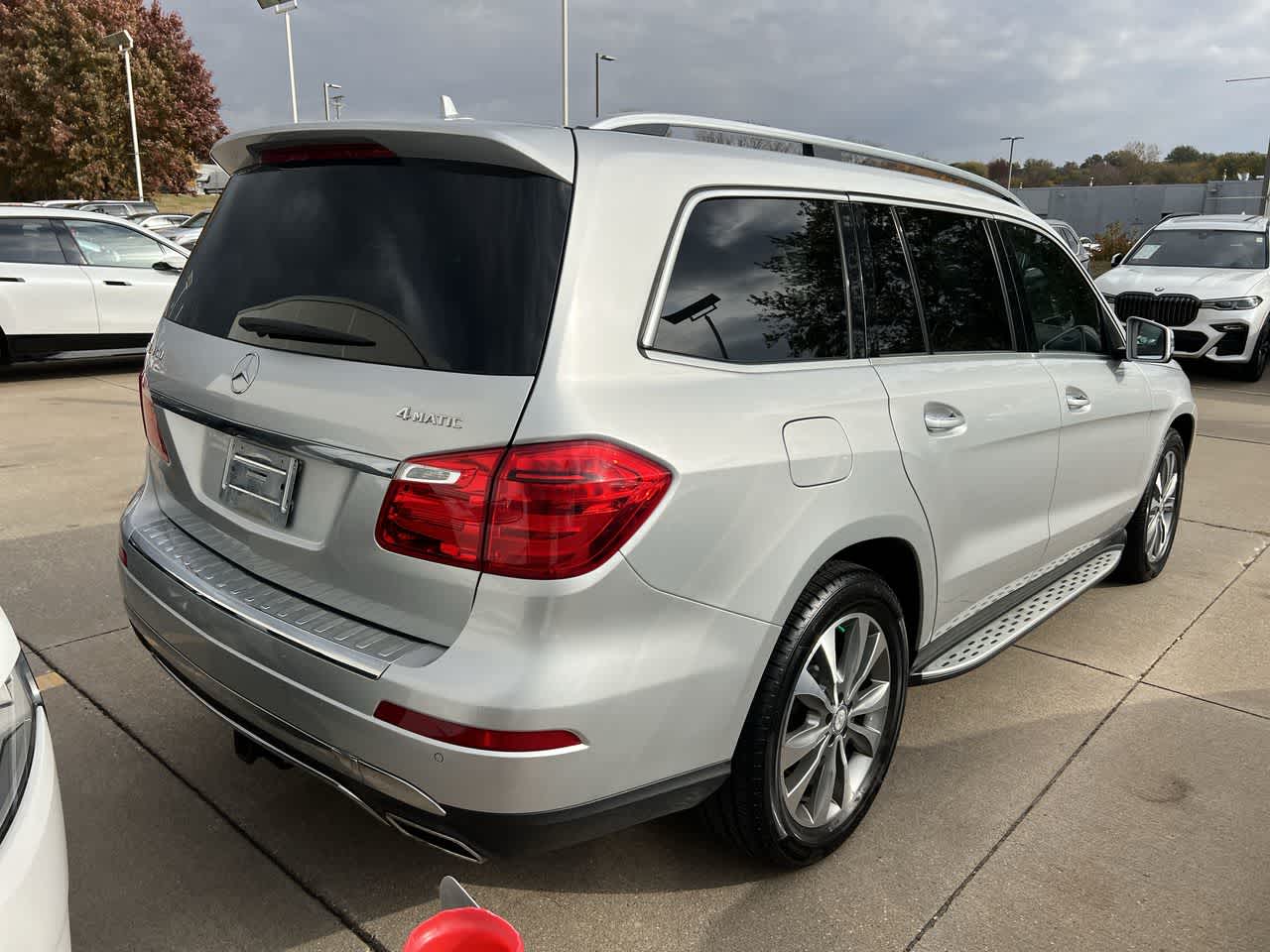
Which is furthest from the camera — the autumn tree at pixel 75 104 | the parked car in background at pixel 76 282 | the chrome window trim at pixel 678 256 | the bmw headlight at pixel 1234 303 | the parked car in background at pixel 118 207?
the autumn tree at pixel 75 104

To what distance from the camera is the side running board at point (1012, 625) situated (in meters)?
3.07

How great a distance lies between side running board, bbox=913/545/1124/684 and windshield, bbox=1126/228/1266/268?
975 centimetres

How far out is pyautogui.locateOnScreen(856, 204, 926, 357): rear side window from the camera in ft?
9.09

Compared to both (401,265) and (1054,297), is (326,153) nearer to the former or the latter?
(401,265)

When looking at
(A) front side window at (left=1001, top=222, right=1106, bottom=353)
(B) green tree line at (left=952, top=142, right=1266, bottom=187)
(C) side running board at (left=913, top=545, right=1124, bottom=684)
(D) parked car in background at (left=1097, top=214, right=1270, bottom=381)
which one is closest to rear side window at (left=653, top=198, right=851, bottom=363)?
(C) side running board at (left=913, top=545, right=1124, bottom=684)

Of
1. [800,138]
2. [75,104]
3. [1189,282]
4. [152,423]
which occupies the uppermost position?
[75,104]

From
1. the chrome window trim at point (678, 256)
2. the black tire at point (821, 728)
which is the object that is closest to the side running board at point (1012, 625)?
the black tire at point (821, 728)

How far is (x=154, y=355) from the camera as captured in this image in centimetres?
277

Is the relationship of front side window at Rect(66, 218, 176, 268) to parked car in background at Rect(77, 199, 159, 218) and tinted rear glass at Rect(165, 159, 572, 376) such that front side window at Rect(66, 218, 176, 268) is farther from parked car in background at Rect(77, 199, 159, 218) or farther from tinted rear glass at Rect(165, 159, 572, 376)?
parked car in background at Rect(77, 199, 159, 218)

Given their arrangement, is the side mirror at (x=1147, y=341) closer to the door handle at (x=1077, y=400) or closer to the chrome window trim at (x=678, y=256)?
the door handle at (x=1077, y=400)

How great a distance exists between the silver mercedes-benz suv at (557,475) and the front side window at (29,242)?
28.5 ft

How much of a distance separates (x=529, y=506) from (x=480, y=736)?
44 centimetres

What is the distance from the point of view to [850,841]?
9.22 ft

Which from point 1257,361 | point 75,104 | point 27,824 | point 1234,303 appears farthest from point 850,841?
point 75,104
